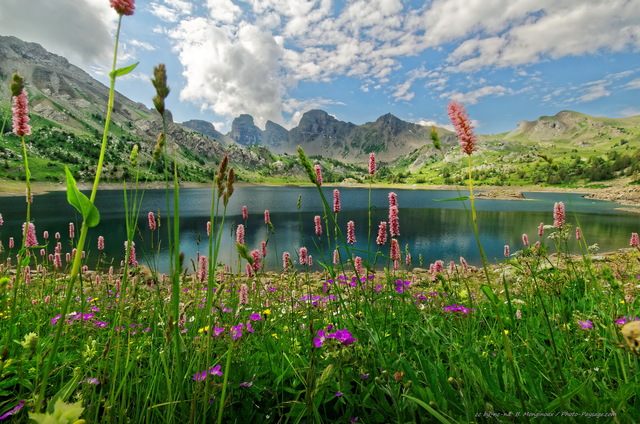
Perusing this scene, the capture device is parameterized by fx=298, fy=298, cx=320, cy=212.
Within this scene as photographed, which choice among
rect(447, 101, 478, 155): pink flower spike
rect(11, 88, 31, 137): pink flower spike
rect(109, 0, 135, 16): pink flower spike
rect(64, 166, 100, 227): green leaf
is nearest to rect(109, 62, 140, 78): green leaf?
rect(109, 0, 135, 16): pink flower spike

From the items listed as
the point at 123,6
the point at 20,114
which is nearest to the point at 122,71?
the point at 123,6

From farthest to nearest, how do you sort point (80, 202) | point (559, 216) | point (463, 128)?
point (559, 216) → point (463, 128) → point (80, 202)

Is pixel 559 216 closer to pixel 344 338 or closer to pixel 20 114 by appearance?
pixel 344 338

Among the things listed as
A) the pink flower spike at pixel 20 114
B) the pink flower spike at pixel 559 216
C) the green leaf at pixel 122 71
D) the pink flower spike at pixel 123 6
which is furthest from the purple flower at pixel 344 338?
the pink flower spike at pixel 559 216

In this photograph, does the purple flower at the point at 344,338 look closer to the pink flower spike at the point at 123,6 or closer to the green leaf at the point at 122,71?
the green leaf at the point at 122,71

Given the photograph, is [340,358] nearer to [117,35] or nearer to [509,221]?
[117,35]

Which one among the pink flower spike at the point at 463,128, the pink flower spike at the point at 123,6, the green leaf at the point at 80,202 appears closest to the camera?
the green leaf at the point at 80,202

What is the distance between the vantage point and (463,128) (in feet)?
5.96

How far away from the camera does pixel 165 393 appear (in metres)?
2.24

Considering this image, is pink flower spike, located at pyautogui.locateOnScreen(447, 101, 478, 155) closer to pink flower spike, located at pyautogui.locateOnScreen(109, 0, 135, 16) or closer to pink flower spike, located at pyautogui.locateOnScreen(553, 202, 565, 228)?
pink flower spike, located at pyautogui.locateOnScreen(109, 0, 135, 16)

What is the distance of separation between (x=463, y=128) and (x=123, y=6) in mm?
2002

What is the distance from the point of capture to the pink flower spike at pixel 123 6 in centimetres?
154

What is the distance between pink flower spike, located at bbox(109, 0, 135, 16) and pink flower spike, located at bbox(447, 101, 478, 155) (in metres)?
1.88

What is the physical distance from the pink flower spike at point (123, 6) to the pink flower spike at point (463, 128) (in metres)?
1.88
